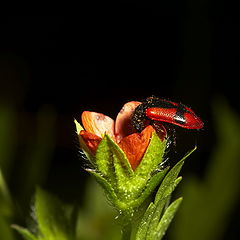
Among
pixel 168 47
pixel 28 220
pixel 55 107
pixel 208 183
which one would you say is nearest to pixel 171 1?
pixel 168 47

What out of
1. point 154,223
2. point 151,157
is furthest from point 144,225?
point 151,157

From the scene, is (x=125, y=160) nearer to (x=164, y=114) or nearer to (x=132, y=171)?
(x=132, y=171)

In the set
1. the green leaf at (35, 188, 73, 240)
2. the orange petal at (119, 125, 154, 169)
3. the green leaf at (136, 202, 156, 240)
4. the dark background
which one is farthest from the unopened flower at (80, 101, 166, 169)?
the dark background

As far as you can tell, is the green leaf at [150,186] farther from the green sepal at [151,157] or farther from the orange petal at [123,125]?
the orange petal at [123,125]

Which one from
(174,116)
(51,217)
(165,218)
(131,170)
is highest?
(174,116)

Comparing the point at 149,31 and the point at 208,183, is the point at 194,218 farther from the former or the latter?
the point at 149,31

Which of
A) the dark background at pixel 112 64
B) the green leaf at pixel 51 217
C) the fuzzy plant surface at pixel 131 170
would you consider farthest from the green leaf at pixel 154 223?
the dark background at pixel 112 64
